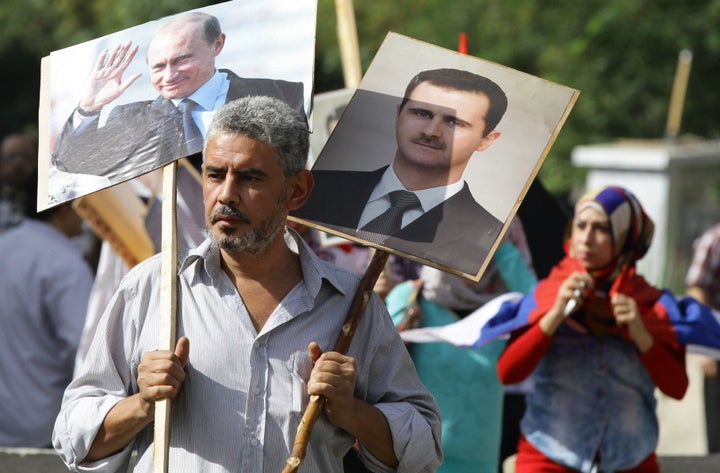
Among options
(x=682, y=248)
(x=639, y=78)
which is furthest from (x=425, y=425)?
(x=639, y=78)

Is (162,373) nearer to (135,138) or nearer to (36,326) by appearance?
(135,138)

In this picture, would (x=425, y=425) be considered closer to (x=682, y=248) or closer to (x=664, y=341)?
(x=664, y=341)

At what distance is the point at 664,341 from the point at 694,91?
987 cm

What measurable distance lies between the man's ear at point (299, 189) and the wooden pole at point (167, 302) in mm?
299

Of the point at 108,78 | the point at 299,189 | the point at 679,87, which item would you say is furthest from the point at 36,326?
the point at 679,87

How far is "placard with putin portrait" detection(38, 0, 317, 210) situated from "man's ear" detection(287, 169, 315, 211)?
163 mm

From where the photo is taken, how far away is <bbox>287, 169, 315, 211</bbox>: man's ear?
334cm

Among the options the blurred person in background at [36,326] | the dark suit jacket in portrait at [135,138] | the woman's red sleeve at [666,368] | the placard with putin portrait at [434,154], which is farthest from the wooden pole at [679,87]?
the dark suit jacket in portrait at [135,138]

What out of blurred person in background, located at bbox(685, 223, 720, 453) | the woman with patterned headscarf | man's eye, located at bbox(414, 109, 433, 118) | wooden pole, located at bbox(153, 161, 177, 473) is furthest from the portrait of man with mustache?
blurred person in background, located at bbox(685, 223, 720, 453)

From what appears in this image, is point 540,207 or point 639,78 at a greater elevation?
point 639,78

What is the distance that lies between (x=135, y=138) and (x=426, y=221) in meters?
0.77

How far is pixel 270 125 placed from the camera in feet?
10.6

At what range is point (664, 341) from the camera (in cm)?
468

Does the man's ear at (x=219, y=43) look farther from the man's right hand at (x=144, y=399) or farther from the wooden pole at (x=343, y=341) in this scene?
the man's right hand at (x=144, y=399)
